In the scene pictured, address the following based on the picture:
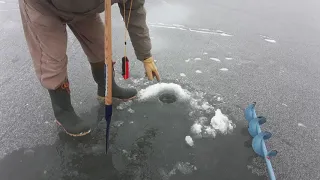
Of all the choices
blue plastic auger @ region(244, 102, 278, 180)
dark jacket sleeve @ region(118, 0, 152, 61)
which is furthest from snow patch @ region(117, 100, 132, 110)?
blue plastic auger @ region(244, 102, 278, 180)

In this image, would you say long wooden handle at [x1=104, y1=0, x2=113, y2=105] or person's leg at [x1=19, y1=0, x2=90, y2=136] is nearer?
long wooden handle at [x1=104, y1=0, x2=113, y2=105]

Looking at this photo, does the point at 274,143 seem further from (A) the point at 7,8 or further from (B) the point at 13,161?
(A) the point at 7,8

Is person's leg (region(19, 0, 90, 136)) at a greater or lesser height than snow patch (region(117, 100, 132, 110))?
greater

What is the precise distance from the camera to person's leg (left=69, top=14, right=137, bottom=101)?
1985 millimetres

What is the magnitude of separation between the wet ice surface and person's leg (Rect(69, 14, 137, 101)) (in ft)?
0.37

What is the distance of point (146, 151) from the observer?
77.3 inches

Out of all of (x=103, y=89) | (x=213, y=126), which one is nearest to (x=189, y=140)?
(x=213, y=126)

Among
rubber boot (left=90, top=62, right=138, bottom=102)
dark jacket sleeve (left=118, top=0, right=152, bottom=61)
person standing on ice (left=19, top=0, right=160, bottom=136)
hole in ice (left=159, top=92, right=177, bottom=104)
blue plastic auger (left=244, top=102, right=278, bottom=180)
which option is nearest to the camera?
person standing on ice (left=19, top=0, right=160, bottom=136)

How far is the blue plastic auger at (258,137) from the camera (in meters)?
1.80

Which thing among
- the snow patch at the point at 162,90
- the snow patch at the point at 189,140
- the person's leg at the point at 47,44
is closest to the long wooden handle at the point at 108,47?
the person's leg at the point at 47,44

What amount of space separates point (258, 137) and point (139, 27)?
1.14m

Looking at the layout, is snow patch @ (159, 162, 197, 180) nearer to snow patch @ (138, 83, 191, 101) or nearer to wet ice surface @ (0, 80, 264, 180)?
wet ice surface @ (0, 80, 264, 180)

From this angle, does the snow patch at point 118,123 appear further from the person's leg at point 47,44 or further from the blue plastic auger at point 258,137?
the blue plastic auger at point 258,137

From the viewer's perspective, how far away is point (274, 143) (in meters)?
2.09
